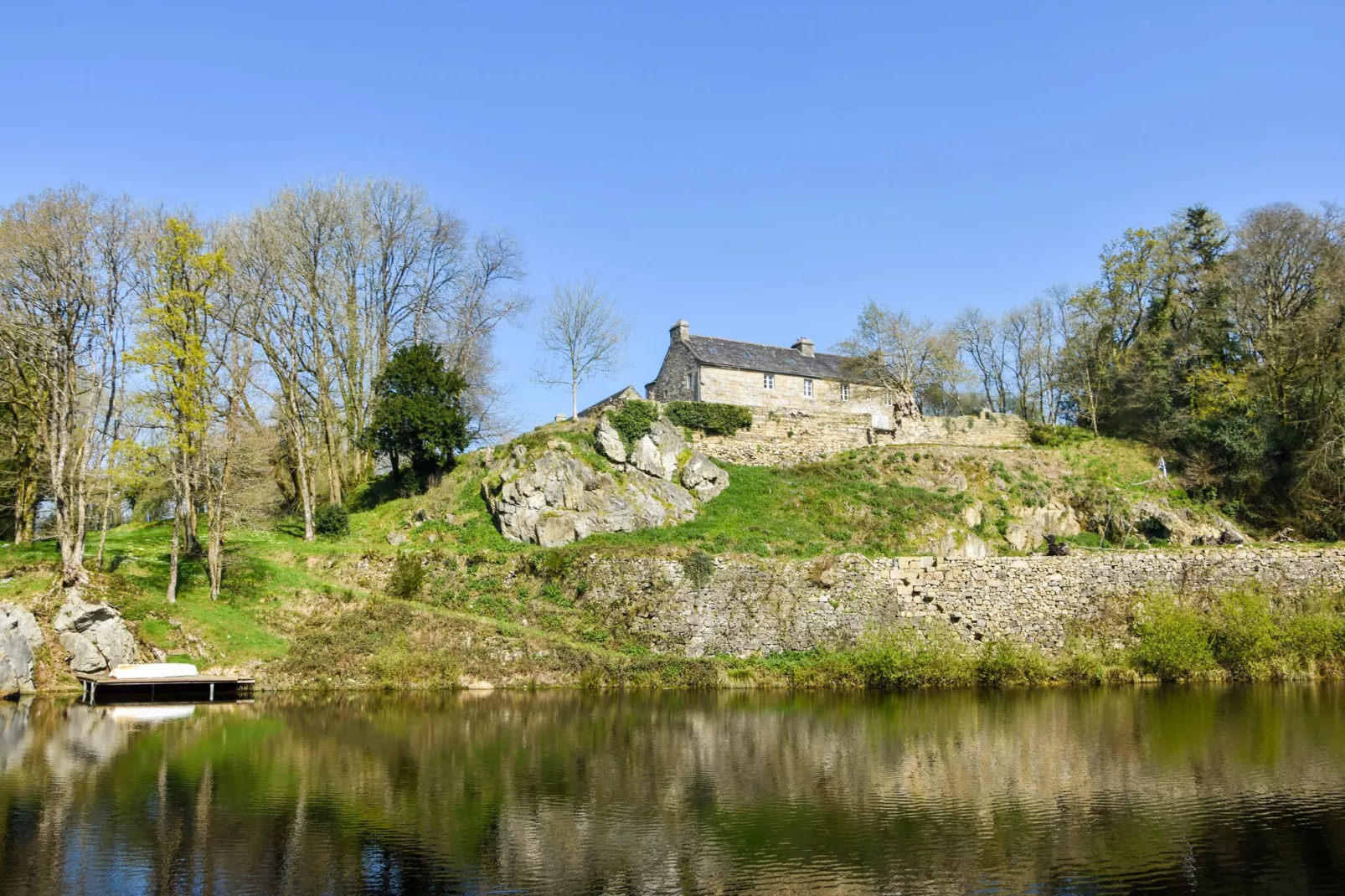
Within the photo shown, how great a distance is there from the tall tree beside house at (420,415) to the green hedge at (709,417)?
8.96m

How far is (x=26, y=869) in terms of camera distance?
10.1 m

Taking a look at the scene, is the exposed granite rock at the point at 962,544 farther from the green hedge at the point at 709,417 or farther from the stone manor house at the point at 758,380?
the green hedge at the point at 709,417

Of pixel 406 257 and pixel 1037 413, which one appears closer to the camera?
pixel 406 257

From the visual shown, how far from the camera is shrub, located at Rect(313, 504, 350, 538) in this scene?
1325 inches

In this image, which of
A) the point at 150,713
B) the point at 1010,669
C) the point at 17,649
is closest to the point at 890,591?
the point at 1010,669

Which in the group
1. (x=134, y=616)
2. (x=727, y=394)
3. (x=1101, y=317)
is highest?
(x=1101, y=317)

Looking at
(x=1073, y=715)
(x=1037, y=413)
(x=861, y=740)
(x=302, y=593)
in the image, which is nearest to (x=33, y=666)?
(x=302, y=593)

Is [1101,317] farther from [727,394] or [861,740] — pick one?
[861,740]

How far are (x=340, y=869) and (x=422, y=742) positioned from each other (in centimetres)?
751

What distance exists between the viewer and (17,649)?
947 inches

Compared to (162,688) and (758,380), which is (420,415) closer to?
(162,688)

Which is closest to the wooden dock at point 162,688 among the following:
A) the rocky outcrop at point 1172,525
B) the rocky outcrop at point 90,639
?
the rocky outcrop at point 90,639

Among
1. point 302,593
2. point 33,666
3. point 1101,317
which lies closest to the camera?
point 33,666

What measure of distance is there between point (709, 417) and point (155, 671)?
75.6ft
